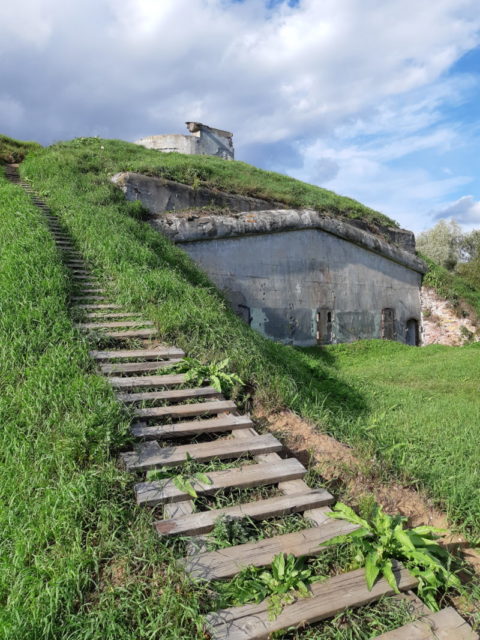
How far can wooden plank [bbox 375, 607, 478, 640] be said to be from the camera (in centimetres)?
236

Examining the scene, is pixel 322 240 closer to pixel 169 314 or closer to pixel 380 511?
pixel 169 314

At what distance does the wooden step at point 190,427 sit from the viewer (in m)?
3.77

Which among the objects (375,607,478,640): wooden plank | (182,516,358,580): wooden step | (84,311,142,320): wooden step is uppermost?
(84,311,142,320): wooden step

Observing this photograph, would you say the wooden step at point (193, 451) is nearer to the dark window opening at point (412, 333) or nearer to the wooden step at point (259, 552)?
the wooden step at point (259, 552)

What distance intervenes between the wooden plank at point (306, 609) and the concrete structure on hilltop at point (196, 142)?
22217mm

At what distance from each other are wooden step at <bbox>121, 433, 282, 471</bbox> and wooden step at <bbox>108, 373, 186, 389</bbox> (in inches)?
33.6

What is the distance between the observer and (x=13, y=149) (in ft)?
58.5

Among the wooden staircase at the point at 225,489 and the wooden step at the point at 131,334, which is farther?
the wooden step at the point at 131,334

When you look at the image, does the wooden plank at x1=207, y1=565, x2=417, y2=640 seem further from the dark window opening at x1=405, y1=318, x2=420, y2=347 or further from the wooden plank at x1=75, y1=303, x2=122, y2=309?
the dark window opening at x1=405, y1=318, x2=420, y2=347

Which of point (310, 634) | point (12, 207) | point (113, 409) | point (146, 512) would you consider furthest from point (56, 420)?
point (12, 207)

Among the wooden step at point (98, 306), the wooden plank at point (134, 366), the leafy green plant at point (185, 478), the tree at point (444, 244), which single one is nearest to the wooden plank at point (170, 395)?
the wooden plank at point (134, 366)

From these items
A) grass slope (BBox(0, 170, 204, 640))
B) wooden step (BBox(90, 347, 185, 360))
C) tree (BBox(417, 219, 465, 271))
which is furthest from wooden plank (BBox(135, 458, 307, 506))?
tree (BBox(417, 219, 465, 271))

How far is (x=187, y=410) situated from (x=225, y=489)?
99cm

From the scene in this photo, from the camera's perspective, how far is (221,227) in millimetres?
12273
